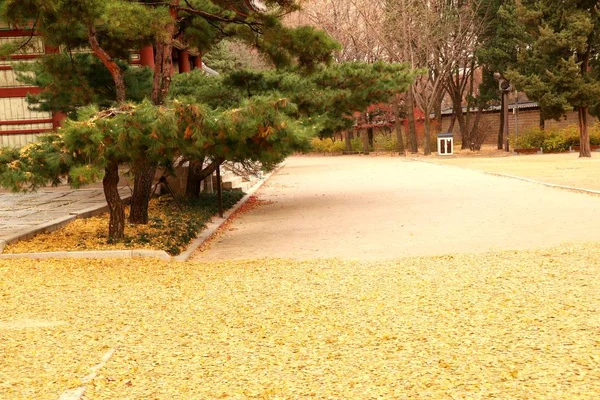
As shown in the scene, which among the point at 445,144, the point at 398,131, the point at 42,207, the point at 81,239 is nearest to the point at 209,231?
the point at 81,239

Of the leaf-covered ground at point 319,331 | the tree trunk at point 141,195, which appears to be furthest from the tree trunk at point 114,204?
the leaf-covered ground at point 319,331

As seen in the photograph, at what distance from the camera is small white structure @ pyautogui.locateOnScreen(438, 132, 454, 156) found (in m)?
35.7

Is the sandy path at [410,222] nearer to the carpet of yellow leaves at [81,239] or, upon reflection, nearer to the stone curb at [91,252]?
the stone curb at [91,252]

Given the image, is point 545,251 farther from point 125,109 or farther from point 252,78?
point 252,78

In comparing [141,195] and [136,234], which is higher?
[141,195]

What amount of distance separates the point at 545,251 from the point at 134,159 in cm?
475

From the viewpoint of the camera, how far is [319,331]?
4.84 metres

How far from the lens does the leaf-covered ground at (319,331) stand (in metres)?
3.82

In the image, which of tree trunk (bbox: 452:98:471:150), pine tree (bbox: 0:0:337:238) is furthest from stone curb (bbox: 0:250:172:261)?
tree trunk (bbox: 452:98:471:150)

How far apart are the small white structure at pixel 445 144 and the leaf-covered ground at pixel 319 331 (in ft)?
94.6

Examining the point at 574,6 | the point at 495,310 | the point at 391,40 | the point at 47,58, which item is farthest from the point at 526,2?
the point at 495,310

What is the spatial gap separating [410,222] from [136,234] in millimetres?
4292

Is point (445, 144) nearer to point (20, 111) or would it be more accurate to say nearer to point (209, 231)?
point (20, 111)

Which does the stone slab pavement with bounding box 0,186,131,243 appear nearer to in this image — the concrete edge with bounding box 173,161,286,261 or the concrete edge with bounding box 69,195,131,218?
the concrete edge with bounding box 69,195,131,218
